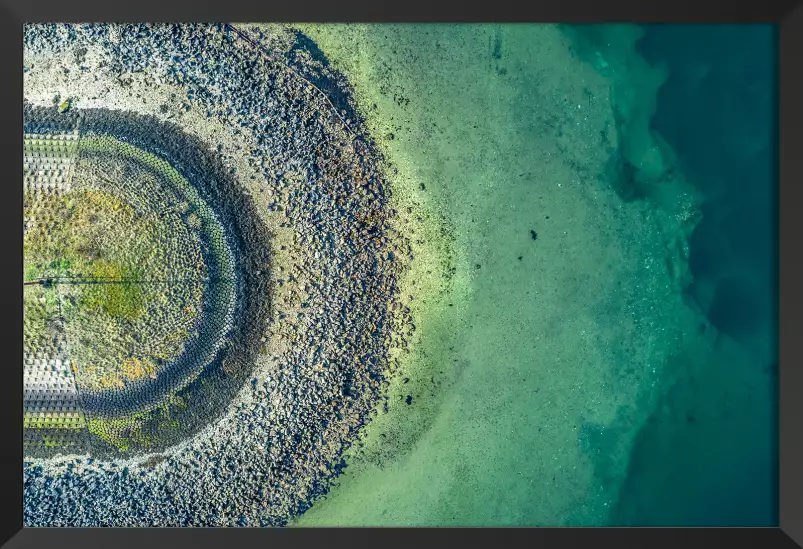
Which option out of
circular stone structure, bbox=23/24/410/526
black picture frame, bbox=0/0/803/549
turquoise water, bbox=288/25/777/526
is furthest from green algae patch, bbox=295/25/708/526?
black picture frame, bbox=0/0/803/549

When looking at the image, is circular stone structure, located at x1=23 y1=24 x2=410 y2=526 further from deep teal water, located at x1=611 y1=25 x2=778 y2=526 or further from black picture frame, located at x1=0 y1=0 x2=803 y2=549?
deep teal water, located at x1=611 y1=25 x2=778 y2=526

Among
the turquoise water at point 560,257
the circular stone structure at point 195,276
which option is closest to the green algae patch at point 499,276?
the turquoise water at point 560,257

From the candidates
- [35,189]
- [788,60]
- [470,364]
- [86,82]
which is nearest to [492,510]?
[470,364]

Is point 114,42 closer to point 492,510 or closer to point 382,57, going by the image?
point 382,57
